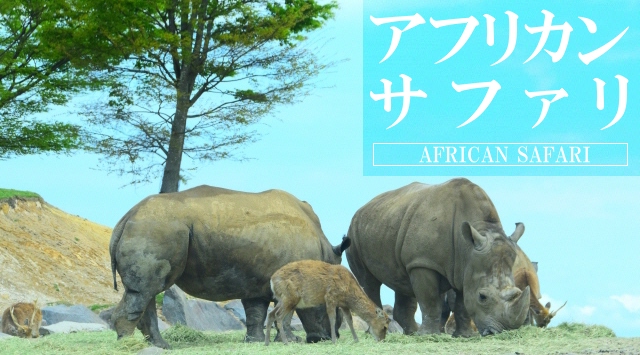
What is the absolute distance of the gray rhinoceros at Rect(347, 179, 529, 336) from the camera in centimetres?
1226

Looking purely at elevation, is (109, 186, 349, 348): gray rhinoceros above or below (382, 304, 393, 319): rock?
above

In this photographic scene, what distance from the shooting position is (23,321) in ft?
59.6

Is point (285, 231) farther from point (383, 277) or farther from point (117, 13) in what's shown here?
point (117, 13)

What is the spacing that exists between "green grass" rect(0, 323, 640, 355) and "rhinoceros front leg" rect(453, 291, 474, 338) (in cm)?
62

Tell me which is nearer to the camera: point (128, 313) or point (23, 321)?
point (128, 313)

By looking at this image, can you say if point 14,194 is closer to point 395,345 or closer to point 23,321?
point 23,321

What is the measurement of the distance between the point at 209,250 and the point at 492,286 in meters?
3.75

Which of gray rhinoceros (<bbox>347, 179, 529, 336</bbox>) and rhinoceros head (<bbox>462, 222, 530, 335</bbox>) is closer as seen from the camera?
rhinoceros head (<bbox>462, 222, 530, 335</bbox>)

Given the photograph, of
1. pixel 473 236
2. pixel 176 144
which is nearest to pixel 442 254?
pixel 473 236

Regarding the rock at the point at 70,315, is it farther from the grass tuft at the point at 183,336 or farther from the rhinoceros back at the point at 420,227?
the rhinoceros back at the point at 420,227

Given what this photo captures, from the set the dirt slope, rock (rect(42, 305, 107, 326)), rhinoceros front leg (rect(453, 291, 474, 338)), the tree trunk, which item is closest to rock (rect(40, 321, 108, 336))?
rock (rect(42, 305, 107, 326))

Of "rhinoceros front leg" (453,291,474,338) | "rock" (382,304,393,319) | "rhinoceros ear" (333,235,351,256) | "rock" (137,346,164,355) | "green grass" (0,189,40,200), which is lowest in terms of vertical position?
"rock" (137,346,164,355)

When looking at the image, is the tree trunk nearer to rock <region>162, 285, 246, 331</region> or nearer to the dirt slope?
rock <region>162, 285, 246, 331</region>

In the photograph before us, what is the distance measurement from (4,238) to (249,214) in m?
18.8
